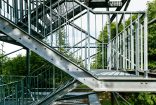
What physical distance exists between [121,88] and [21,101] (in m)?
4.05

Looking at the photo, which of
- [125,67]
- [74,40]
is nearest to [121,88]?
[125,67]

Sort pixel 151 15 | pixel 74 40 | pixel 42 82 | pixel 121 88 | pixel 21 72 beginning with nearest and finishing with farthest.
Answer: pixel 121 88, pixel 74 40, pixel 42 82, pixel 21 72, pixel 151 15

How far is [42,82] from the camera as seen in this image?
12.5 metres

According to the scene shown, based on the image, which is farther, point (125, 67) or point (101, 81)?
point (125, 67)

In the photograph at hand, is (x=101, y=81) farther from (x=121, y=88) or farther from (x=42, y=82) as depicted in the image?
(x=42, y=82)

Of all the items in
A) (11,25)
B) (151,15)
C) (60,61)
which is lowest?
(60,61)

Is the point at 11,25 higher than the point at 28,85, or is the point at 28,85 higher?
the point at 11,25

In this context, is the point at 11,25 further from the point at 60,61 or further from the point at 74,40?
the point at 74,40

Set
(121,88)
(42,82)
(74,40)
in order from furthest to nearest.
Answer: (42,82) < (74,40) < (121,88)

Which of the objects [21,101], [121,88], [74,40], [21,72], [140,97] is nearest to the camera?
[121,88]

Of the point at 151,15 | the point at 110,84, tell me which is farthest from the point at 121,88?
the point at 151,15

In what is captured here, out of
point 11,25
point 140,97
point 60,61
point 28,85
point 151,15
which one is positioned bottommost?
point 140,97

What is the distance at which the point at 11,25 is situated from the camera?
673 centimetres

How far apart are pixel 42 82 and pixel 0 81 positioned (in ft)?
15.2
